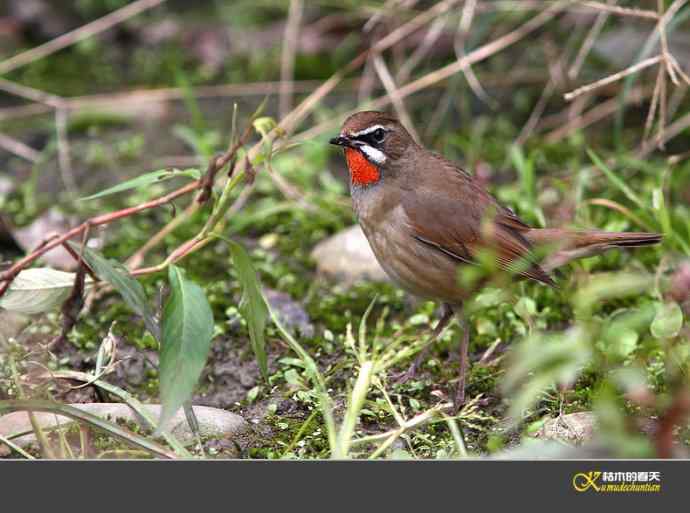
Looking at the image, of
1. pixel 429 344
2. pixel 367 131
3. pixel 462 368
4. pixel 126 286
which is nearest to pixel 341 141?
pixel 367 131

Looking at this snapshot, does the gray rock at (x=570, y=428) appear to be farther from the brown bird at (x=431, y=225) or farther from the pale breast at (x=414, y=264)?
the pale breast at (x=414, y=264)

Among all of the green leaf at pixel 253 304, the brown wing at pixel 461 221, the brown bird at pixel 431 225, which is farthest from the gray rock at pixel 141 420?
the brown wing at pixel 461 221

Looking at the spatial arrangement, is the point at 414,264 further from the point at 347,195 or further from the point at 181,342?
the point at 347,195

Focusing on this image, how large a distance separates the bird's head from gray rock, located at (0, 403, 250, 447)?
1.36 meters

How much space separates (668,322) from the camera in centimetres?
400

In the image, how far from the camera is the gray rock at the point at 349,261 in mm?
5434

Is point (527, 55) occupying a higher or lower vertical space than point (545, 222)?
higher
